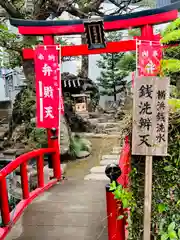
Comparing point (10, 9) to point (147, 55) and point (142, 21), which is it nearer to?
point (142, 21)

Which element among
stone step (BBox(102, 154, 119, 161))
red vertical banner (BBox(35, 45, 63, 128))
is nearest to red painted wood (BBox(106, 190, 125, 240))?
red vertical banner (BBox(35, 45, 63, 128))

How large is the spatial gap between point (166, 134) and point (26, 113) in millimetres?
9500

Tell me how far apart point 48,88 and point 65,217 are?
3174 mm

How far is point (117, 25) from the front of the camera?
7.31 m

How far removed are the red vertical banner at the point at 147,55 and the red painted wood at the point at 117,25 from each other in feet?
1.68

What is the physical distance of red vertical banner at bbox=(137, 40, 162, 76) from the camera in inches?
296

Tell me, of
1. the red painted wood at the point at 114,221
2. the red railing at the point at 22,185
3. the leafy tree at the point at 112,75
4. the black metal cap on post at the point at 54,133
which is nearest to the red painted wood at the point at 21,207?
the red railing at the point at 22,185

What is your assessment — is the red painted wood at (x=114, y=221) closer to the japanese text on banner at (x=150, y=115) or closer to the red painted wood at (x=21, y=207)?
the japanese text on banner at (x=150, y=115)

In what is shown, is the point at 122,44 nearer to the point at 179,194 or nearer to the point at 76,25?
the point at 76,25

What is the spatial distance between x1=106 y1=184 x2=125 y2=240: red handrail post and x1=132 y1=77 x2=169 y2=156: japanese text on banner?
2.68 ft

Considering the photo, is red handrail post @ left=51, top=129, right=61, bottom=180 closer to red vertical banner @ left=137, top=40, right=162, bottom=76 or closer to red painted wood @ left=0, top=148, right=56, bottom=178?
red painted wood @ left=0, top=148, right=56, bottom=178

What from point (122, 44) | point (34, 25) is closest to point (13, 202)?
point (34, 25)

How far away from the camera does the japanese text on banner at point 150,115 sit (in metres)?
2.57

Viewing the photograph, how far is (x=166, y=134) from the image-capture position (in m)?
2.55
